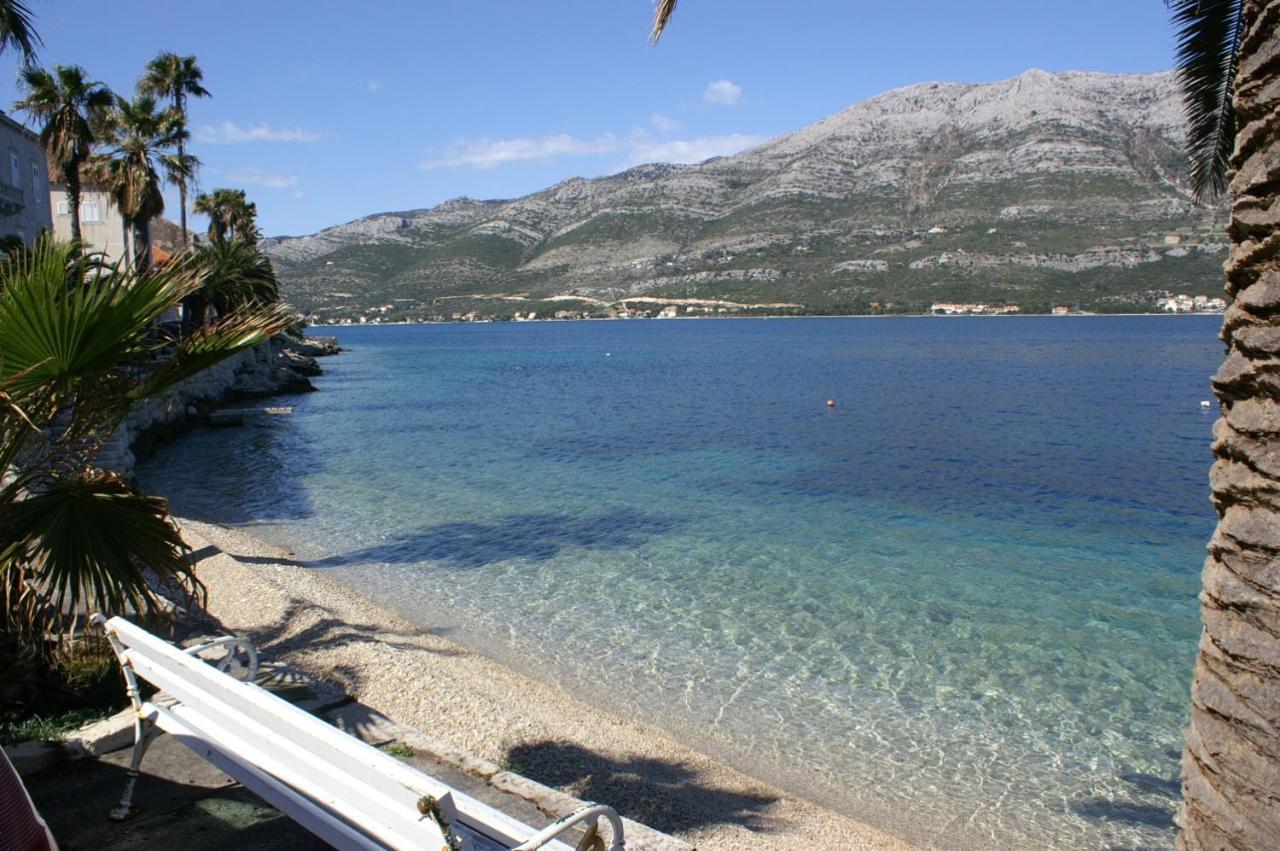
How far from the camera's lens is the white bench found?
268cm

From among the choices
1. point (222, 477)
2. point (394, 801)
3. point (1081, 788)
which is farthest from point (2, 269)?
point (222, 477)

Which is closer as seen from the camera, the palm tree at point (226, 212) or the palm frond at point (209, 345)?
the palm frond at point (209, 345)

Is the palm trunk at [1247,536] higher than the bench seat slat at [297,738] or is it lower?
higher

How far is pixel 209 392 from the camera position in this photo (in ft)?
112

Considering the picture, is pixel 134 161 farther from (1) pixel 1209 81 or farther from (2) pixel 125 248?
(1) pixel 1209 81

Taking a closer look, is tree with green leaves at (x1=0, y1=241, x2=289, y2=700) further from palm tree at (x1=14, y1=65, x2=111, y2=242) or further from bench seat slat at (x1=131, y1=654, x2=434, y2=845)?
palm tree at (x1=14, y1=65, x2=111, y2=242)

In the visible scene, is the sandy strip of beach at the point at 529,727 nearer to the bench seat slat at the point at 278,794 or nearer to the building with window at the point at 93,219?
the bench seat slat at the point at 278,794

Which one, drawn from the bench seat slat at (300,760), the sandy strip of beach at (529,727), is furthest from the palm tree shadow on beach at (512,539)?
the bench seat slat at (300,760)

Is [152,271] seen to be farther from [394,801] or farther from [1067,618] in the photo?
[1067,618]

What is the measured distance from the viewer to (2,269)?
4480 mm

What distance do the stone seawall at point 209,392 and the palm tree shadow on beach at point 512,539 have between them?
18.0ft

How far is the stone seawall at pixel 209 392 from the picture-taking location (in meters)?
19.3

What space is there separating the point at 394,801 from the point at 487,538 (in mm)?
12437

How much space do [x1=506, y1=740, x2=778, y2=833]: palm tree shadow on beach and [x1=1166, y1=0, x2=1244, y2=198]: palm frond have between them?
5210mm
